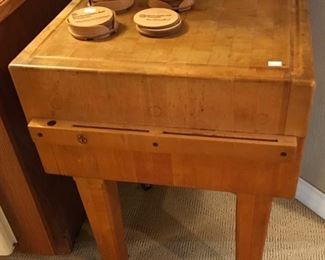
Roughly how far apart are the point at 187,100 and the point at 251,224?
0.32 meters

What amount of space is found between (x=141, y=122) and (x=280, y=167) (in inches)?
9.5

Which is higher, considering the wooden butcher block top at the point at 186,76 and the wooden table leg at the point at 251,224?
the wooden butcher block top at the point at 186,76

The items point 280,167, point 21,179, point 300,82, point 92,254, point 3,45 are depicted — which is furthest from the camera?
point 92,254

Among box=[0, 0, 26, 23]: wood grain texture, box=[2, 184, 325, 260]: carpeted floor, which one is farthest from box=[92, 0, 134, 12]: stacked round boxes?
box=[2, 184, 325, 260]: carpeted floor

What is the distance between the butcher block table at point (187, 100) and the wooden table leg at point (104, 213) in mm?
51

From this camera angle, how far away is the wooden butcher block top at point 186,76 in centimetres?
60

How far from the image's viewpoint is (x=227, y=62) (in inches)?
24.6

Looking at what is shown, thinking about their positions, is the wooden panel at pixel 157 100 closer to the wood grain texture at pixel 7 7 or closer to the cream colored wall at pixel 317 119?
the wood grain texture at pixel 7 7

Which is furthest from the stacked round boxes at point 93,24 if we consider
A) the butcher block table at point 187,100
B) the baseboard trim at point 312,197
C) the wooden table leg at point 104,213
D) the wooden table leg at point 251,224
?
the baseboard trim at point 312,197

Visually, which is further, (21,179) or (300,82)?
(21,179)

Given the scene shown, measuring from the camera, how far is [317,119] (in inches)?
42.4

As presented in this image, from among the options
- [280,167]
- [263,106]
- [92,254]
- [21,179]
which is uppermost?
[263,106]

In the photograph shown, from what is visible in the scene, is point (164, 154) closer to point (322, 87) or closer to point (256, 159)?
point (256, 159)

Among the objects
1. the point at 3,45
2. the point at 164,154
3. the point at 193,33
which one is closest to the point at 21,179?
the point at 3,45
